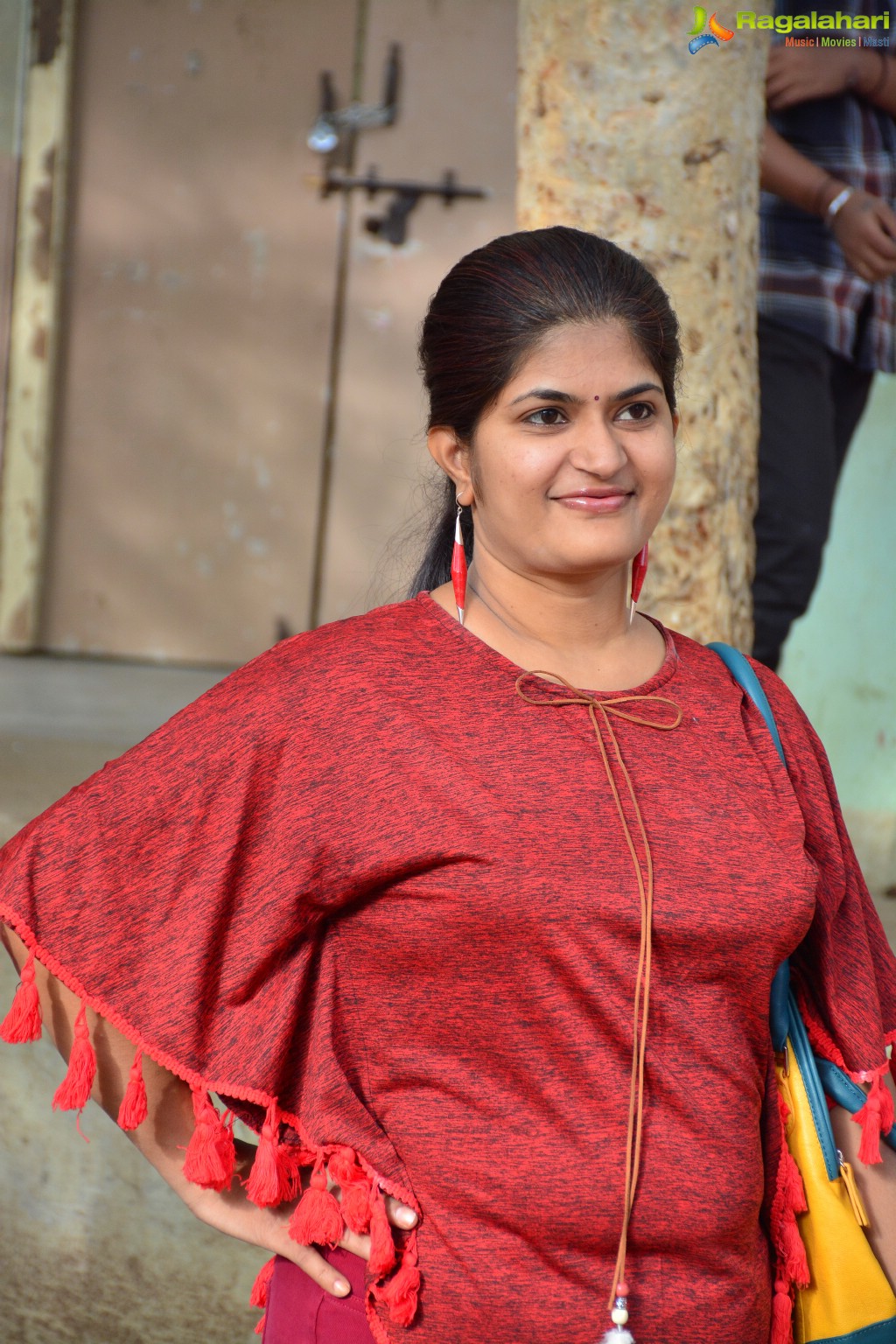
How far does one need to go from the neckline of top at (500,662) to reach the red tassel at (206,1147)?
23.1 inches

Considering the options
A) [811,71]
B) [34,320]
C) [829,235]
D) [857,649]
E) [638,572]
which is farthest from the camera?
[34,320]

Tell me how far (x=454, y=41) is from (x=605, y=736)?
4283 millimetres

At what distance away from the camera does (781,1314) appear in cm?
160

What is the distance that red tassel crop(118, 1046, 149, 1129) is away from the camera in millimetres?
1496

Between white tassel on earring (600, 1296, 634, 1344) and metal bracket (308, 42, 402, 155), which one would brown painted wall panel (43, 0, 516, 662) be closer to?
metal bracket (308, 42, 402, 155)

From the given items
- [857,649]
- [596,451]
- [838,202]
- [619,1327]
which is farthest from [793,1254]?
[857,649]

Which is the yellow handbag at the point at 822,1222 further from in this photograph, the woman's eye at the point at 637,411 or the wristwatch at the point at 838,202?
the wristwatch at the point at 838,202

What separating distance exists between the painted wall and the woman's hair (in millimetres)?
2229

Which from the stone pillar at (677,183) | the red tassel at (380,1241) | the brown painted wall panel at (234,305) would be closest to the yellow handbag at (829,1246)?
the red tassel at (380,1241)

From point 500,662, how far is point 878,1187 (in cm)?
80

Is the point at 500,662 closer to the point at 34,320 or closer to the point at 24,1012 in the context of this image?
the point at 24,1012

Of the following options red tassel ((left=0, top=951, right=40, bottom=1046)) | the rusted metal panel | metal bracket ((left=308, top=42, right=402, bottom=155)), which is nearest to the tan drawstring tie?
red tassel ((left=0, top=951, right=40, bottom=1046))

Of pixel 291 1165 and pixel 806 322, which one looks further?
pixel 806 322

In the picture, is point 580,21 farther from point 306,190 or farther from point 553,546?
point 306,190
